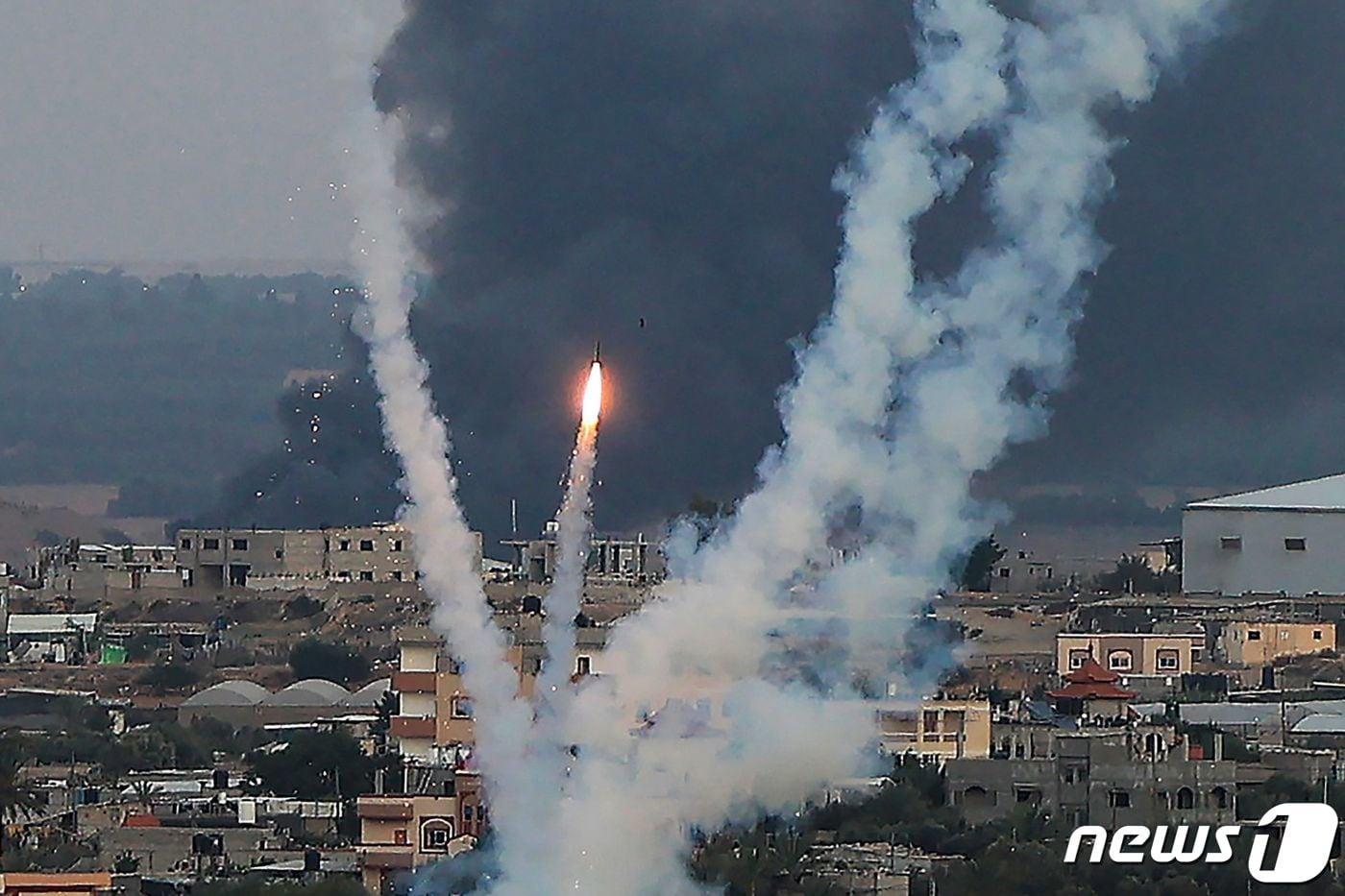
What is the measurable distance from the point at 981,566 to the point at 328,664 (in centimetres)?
1269

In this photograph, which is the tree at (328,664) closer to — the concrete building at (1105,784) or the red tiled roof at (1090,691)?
the red tiled roof at (1090,691)

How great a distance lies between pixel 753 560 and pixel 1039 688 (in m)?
21.2

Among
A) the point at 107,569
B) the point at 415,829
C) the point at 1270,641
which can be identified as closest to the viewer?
the point at 415,829

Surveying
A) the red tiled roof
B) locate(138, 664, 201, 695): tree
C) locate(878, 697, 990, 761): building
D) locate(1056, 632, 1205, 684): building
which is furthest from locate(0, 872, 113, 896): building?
locate(138, 664, 201, 695): tree

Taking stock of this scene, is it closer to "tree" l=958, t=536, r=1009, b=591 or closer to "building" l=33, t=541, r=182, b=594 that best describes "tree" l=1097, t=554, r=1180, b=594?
"tree" l=958, t=536, r=1009, b=591

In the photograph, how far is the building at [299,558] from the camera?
98000 mm

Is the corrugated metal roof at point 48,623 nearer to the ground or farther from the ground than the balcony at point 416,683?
farther from the ground

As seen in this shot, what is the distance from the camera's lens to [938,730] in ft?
208

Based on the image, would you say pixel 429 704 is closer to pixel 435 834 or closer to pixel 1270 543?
pixel 435 834

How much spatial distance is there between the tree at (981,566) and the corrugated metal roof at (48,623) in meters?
15.9

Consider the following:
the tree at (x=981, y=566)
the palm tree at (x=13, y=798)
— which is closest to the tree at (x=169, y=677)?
the tree at (x=981, y=566)

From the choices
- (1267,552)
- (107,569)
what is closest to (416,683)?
(1267,552)

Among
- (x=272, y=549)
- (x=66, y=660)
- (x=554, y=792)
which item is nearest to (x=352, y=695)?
(x=66, y=660)

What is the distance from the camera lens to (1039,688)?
249 ft
